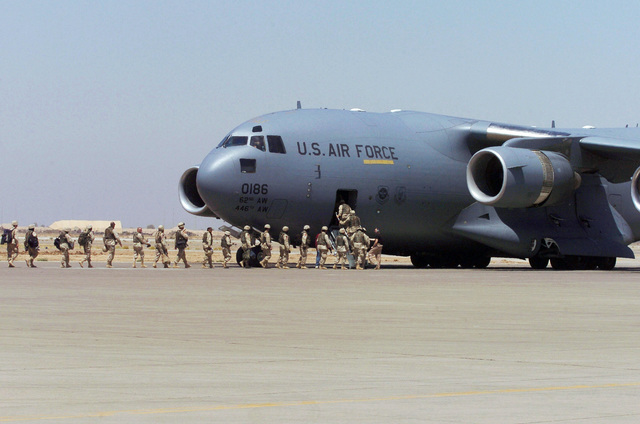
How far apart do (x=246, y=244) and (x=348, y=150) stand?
A: 12.2 feet

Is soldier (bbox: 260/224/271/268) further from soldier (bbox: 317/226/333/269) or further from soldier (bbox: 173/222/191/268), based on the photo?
soldier (bbox: 173/222/191/268)

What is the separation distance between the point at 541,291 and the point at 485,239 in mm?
11917

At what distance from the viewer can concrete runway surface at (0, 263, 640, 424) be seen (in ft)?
21.3

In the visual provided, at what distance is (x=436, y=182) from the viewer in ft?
102

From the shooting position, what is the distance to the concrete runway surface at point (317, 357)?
21.3ft

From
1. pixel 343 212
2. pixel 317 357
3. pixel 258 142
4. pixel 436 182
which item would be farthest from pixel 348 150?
pixel 317 357

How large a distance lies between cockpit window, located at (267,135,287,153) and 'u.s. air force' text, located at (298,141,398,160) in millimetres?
475

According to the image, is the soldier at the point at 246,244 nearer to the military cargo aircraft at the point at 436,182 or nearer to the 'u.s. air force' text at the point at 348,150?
the military cargo aircraft at the point at 436,182

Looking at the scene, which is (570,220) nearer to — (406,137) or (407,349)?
(406,137)

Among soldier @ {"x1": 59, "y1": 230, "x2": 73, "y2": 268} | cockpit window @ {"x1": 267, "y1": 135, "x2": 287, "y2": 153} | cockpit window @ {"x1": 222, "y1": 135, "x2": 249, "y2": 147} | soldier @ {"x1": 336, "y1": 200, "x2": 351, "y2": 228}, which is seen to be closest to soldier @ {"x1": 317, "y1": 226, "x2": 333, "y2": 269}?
soldier @ {"x1": 336, "y1": 200, "x2": 351, "y2": 228}

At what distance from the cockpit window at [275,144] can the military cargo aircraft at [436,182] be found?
0.03m

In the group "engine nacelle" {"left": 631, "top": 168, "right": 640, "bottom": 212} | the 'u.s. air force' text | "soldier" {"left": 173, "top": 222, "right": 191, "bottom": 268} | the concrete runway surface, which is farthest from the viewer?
"soldier" {"left": 173, "top": 222, "right": 191, "bottom": 268}

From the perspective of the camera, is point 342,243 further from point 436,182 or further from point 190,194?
point 190,194

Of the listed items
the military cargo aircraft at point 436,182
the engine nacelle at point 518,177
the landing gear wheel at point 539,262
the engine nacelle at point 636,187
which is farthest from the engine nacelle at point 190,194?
the engine nacelle at point 636,187
